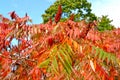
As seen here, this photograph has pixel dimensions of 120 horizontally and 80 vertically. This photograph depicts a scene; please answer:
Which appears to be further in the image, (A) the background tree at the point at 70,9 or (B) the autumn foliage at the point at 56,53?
(A) the background tree at the point at 70,9

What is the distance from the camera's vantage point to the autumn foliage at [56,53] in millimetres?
3609

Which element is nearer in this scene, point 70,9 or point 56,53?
point 56,53

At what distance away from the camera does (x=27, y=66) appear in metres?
5.23

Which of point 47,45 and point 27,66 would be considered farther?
point 27,66

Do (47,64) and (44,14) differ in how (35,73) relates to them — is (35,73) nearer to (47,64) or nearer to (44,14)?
(47,64)

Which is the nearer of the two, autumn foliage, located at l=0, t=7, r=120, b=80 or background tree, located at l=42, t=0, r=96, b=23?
autumn foliage, located at l=0, t=7, r=120, b=80

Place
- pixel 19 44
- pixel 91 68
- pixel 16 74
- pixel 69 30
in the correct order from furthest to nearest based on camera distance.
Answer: pixel 19 44 < pixel 16 74 < pixel 69 30 < pixel 91 68

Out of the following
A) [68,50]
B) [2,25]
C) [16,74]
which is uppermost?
[2,25]

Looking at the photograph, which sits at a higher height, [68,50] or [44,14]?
[44,14]

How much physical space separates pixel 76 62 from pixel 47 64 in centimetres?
45

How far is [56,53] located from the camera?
3.63 metres

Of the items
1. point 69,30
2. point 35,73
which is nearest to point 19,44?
point 69,30

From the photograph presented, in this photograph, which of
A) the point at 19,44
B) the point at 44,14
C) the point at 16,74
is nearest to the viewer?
the point at 16,74

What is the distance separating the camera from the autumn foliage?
3.61 meters
